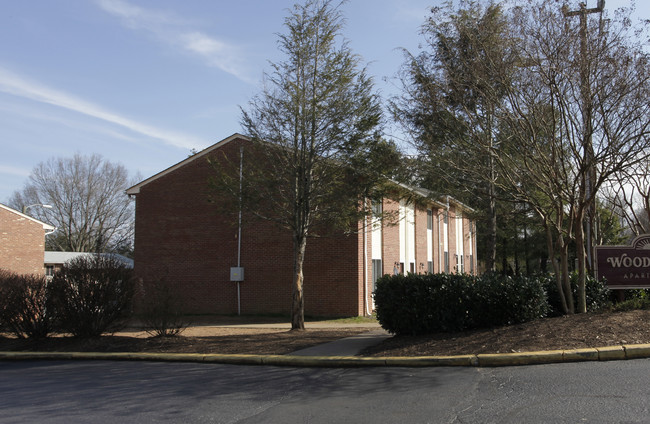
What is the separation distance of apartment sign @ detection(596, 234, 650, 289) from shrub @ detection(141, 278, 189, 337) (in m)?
9.85

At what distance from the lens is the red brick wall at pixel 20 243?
91.0 feet

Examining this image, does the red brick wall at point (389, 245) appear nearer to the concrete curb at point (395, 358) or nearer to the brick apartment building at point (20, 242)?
the concrete curb at point (395, 358)

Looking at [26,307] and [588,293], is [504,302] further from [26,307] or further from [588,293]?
[26,307]

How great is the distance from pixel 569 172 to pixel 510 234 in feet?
96.2

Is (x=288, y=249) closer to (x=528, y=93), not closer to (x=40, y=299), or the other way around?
(x=40, y=299)

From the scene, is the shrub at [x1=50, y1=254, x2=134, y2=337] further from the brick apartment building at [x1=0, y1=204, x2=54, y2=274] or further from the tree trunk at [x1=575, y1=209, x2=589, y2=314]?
the brick apartment building at [x1=0, y1=204, x2=54, y2=274]

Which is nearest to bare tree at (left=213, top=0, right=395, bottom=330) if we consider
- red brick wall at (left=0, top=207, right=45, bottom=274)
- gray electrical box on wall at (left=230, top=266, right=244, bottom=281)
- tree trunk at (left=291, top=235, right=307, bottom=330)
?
tree trunk at (left=291, top=235, right=307, bottom=330)

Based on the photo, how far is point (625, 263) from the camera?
12.7 m

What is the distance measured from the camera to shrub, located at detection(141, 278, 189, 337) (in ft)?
42.5

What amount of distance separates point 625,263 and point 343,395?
8559 millimetres

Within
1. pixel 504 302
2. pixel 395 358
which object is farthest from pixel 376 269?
pixel 395 358

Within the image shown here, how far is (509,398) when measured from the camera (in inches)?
261

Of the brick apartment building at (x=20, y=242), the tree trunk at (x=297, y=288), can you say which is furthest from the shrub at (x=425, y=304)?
the brick apartment building at (x=20, y=242)

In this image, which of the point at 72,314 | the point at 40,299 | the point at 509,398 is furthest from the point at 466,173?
the point at 40,299
